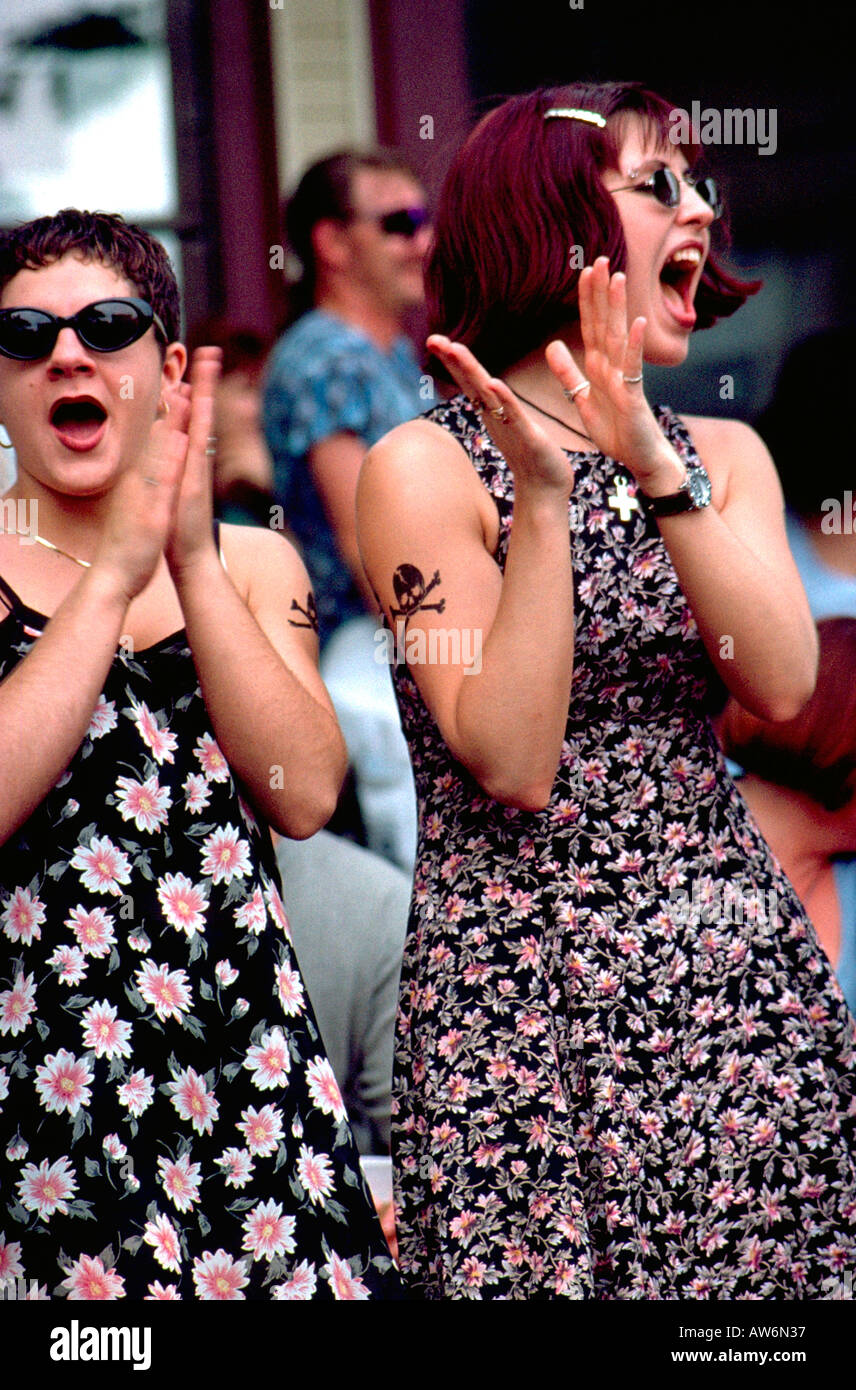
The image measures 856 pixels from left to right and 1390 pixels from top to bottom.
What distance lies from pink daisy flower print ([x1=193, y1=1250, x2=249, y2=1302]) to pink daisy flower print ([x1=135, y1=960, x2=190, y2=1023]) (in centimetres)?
27

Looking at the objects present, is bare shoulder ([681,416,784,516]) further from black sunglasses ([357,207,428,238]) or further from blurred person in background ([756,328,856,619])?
black sunglasses ([357,207,428,238])

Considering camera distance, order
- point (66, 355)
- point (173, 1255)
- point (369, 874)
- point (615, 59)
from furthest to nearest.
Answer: point (615, 59) < point (369, 874) < point (66, 355) < point (173, 1255)

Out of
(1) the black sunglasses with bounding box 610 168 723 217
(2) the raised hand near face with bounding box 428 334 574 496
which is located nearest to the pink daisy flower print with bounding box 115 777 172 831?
(2) the raised hand near face with bounding box 428 334 574 496

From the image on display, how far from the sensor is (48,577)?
2090 millimetres

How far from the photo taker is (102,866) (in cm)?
193

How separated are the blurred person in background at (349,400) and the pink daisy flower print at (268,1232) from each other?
1.97 m

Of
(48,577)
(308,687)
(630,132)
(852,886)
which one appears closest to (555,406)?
(630,132)

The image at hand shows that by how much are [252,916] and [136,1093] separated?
0.25m

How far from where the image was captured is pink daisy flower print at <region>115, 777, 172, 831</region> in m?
1.96

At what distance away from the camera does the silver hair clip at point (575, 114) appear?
2.32 meters

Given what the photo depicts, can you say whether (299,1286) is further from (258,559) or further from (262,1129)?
(258,559)

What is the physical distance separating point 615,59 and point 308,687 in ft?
13.9

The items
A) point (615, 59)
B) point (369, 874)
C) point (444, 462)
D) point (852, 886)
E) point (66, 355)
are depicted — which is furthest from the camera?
point (615, 59)
